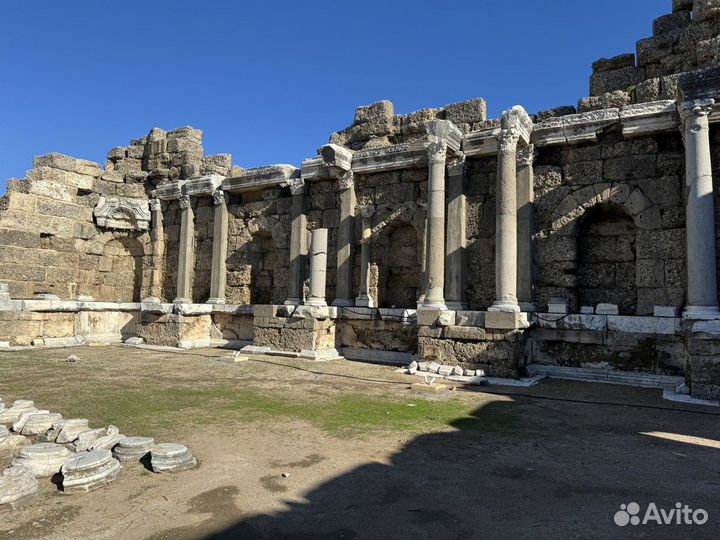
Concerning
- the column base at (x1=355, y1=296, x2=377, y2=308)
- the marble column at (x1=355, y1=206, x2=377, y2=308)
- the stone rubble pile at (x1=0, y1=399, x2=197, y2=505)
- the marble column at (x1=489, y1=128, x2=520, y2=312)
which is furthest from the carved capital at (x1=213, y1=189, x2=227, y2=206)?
the stone rubble pile at (x1=0, y1=399, x2=197, y2=505)

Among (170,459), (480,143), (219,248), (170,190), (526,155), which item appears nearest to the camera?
(170,459)

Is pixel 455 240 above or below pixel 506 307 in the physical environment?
above

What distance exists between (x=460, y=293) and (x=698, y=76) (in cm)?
534

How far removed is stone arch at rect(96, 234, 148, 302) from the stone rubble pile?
10.7 meters

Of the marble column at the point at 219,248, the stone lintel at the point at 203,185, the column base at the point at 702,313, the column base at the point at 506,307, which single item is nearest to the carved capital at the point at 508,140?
the column base at the point at 506,307

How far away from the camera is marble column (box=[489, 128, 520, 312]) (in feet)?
30.0

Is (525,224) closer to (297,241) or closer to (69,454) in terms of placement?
(297,241)

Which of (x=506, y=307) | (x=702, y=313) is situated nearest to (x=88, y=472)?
(x=506, y=307)

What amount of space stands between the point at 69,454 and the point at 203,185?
1111cm

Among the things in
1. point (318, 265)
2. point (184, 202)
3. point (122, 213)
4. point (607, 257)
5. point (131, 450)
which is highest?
point (184, 202)

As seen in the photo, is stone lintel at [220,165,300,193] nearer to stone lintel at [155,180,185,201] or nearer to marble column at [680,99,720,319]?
stone lintel at [155,180,185,201]

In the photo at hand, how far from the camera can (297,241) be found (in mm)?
12688

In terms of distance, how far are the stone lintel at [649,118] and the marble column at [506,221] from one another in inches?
74.4

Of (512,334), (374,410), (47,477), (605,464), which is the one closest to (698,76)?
(512,334)
